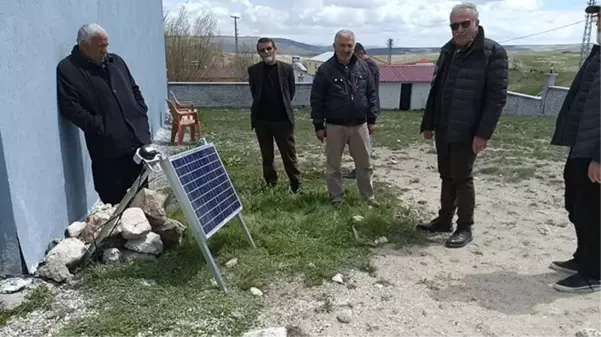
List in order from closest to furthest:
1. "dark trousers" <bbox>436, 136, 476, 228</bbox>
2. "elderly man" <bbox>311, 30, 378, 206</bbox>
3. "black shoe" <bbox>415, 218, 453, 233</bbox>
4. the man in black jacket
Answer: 1. the man in black jacket
2. "dark trousers" <bbox>436, 136, 476, 228</bbox>
3. "black shoe" <bbox>415, 218, 453, 233</bbox>
4. "elderly man" <bbox>311, 30, 378, 206</bbox>

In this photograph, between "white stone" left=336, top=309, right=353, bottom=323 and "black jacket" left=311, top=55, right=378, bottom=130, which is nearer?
"white stone" left=336, top=309, right=353, bottom=323

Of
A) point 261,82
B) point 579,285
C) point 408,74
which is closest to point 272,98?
point 261,82

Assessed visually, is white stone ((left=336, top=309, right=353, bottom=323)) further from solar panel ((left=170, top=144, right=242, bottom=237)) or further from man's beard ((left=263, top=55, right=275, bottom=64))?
man's beard ((left=263, top=55, right=275, bottom=64))

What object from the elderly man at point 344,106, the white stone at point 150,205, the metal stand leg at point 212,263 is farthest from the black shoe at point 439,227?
the white stone at point 150,205

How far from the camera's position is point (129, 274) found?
3.13 metres

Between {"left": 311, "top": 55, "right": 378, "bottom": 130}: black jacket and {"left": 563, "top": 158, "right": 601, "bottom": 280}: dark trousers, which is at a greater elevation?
{"left": 311, "top": 55, "right": 378, "bottom": 130}: black jacket

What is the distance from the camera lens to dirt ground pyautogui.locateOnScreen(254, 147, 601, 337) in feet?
8.88

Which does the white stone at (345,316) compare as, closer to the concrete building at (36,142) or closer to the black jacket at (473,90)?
the black jacket at (473,90)

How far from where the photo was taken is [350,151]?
471cm

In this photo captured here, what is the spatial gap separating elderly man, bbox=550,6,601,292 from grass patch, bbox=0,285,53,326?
330 centimetres

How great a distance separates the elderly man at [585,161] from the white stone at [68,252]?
3.26 m

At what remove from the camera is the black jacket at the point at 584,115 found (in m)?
2.77

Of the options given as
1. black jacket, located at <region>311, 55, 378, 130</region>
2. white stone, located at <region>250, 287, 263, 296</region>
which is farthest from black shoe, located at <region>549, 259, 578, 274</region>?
white stone, located at <region>250, 287, 263, 296</region>

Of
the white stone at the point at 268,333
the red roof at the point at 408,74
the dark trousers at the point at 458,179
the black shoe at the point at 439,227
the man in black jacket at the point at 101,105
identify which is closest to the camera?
the white stone at the point at 268,333
